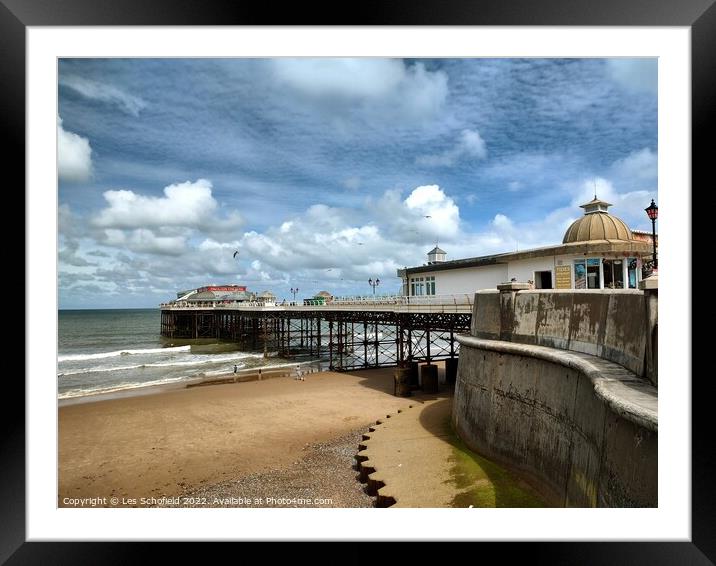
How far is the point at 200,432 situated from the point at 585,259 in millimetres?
13482

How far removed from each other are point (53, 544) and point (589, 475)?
6315mm

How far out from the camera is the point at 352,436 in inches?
504

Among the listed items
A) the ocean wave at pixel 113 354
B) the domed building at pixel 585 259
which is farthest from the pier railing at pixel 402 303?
the ocean wave at pixel 113 354

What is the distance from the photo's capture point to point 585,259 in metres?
11.9

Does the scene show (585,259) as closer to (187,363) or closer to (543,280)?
(543,280)

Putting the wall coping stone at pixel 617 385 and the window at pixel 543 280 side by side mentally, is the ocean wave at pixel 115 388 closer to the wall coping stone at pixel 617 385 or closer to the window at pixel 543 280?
the window at pixel 543 280

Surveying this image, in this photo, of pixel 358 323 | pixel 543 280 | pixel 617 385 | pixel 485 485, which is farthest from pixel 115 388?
pixel 617 385

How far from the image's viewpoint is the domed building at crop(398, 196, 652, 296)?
11656 millimetres

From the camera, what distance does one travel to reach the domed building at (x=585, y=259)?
11.7 metres

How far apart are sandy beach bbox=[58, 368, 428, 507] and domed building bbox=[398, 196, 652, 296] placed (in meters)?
6.85

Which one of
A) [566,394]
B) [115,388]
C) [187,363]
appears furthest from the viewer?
[187,363]

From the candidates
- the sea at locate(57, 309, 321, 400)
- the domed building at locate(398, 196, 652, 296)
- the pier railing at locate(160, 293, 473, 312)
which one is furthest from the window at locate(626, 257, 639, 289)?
the sea at locate(57, 309, 321, 400)
